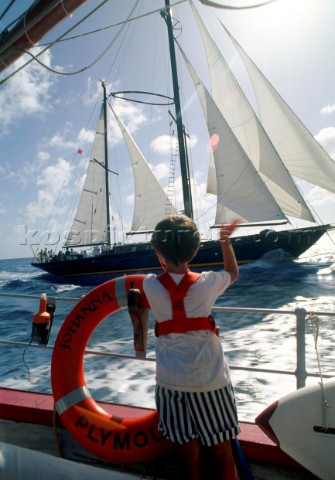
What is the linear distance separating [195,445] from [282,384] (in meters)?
4.01

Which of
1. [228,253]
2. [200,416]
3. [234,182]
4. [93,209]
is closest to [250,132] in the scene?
[234,182]

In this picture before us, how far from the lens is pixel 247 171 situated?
19375mm

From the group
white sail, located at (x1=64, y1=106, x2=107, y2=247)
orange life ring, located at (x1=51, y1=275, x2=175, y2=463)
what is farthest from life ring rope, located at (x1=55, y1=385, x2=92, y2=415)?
white sail, located at (x1=64, y1=106, x2=107, y2=247)

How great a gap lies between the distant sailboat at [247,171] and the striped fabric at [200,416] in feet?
61.5

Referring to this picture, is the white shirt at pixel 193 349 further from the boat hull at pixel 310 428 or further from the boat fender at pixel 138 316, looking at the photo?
the boat hull at pixel 310 428

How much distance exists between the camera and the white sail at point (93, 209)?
2884 cm

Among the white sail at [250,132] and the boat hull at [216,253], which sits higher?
the white sail at [250,132]

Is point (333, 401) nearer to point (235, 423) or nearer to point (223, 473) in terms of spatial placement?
point (235, 423)

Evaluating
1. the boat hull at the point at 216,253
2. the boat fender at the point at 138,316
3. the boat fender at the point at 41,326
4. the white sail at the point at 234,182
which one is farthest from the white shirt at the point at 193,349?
the boat hull at the point at 216,253

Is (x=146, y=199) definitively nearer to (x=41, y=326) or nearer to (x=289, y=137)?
(x=289, y=137)

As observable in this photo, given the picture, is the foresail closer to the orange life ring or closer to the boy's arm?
the orange life ring

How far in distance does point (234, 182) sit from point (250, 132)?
14.5 ft

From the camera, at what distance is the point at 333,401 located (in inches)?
61.7

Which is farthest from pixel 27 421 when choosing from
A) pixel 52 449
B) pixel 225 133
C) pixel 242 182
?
pixel 225 133
